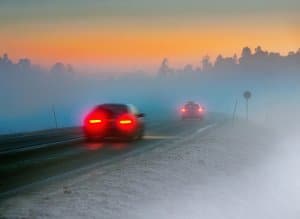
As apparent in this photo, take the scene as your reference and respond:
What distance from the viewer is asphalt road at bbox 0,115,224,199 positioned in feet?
56.4

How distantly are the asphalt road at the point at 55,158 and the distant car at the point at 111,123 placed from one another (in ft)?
1.41

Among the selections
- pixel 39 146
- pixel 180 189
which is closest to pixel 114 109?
pixel 39 146

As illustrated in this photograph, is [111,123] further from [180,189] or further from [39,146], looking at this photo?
[180,189]

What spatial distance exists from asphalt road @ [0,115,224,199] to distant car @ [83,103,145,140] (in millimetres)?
430

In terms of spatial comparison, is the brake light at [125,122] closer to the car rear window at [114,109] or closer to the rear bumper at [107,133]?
the rear bumper at [107,133]


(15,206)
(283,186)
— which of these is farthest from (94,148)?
(15,206)

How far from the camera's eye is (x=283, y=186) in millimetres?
23453

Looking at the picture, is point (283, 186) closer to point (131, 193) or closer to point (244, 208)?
point (244, 208)

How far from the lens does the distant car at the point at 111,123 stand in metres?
31.0

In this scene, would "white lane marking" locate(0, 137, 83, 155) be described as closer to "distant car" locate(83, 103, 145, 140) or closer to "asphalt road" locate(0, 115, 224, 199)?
"asphalt road" locate(0, 115, 224, 199)

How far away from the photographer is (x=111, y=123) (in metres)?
31.0

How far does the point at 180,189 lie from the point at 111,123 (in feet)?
44.9

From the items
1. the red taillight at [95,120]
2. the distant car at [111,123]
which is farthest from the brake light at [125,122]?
the red taillight at [95,120]

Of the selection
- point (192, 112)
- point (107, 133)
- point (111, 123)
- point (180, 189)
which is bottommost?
point (180, 189)
